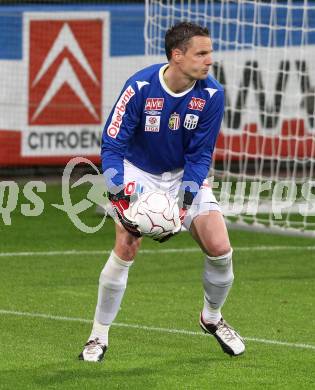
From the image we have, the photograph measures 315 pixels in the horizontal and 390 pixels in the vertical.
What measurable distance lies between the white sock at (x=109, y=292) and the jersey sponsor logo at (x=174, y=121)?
2.61ft

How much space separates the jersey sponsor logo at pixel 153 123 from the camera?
7484 mm

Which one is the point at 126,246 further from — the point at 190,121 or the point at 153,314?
the point at 153,314

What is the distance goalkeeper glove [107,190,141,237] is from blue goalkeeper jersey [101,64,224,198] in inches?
3.4

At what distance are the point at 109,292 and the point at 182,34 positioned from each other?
152 centimetres

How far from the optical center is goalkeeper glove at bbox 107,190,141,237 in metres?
7.34

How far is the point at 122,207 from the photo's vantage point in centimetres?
738

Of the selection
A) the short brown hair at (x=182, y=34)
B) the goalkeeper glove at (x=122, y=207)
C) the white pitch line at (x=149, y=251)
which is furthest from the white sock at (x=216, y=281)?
the white pitch line at (x=149, y=251)

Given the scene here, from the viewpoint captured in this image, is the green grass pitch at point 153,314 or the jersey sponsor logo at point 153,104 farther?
the jersey sponsor logo at point 153,104

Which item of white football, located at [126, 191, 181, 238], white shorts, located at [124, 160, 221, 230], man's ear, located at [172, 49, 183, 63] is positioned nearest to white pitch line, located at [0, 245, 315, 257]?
white shorts, located at [124, 160, 221, 230]

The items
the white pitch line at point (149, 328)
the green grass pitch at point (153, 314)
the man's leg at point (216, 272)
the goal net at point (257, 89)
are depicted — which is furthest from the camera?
the goal net at point (257, 89)

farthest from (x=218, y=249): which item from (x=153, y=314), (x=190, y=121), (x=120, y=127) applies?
(x=153, y=314)

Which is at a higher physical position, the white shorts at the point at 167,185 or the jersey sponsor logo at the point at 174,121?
the jersey sponsor logo at the point at 174,121

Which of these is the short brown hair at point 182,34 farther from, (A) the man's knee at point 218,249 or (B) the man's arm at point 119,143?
(A) the man's knee at point 218,249

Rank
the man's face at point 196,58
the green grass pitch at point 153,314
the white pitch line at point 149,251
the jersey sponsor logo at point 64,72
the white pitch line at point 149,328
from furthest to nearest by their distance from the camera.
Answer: the jersey sponsor logo at point 64,72, the white pitch line at point 149,251, the white pitch line at point 149,328, the man's face at point 196,58, the green grass pitch at point 153,314
